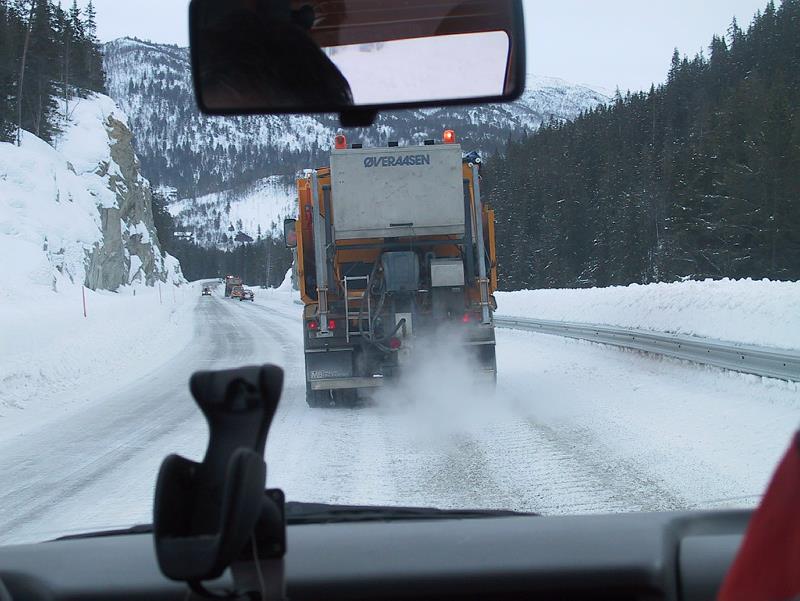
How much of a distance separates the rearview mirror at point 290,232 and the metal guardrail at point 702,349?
6.02 meters

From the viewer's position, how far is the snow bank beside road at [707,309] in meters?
12.1

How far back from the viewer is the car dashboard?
8.47ft

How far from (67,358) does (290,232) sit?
782 cm

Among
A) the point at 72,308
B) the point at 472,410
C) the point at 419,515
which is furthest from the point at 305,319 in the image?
the point at 72,308

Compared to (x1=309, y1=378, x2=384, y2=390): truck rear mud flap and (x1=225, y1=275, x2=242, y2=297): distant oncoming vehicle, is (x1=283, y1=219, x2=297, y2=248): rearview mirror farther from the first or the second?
(x1=225, y1=275, x2=242, y2=297): distant oncoming vehicle

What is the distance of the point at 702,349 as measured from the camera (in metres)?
12.3

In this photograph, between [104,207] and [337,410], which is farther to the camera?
[104,207]

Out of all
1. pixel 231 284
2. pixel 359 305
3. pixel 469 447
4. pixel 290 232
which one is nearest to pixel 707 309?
pixel 359 305

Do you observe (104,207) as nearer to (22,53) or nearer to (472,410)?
(22,53)

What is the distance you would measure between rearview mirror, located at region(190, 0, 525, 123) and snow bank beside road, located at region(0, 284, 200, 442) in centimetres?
850

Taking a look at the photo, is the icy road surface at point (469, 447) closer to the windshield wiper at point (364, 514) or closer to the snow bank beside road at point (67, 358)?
the snow bank beside road at point (67, 358)

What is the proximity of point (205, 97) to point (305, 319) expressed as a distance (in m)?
8.62

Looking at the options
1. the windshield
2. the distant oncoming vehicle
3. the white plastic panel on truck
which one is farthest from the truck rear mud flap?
the distant oncoming vehicle

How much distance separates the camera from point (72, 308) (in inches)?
1063
